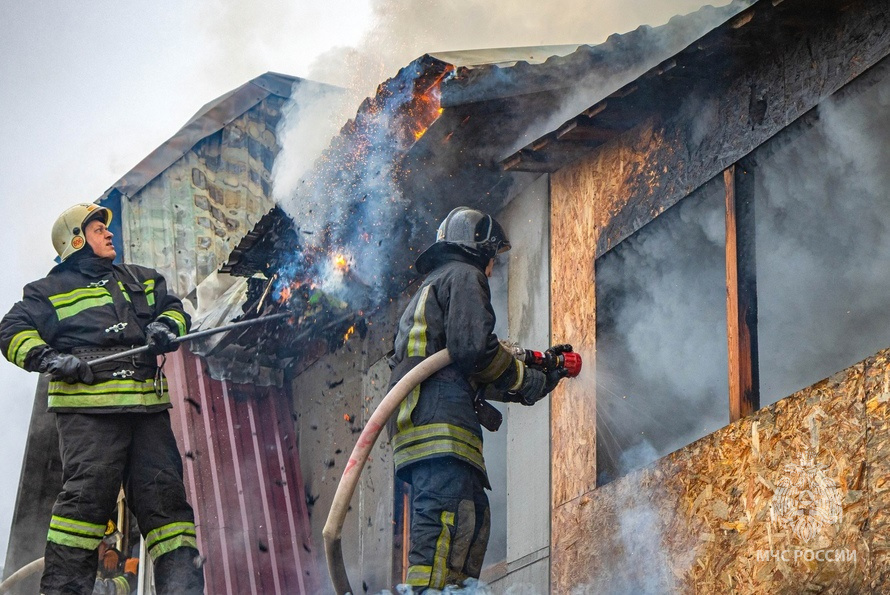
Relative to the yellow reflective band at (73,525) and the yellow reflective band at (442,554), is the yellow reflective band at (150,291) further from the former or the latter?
the yellow reflective band at (442,554)

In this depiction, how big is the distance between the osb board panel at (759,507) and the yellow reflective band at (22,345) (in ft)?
10.9

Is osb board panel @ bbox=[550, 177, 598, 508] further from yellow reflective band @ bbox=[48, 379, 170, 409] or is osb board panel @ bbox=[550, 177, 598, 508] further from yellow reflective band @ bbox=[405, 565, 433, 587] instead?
yellow reflective band @ bbox=[48, 379, 170, 409]

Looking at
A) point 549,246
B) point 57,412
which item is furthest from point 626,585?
point 57,412

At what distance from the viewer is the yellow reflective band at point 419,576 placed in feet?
19.2

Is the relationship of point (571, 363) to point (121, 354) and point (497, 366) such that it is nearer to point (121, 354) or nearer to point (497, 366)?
point (497, 366)

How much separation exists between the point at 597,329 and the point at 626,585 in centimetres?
162

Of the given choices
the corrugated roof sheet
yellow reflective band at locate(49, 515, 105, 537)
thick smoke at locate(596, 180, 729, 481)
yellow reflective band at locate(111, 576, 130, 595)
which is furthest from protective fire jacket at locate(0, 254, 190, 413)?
yellow reflective band at locate(111, 576, 130, 595)

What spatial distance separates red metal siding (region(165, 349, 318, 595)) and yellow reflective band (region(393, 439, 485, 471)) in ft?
14.8

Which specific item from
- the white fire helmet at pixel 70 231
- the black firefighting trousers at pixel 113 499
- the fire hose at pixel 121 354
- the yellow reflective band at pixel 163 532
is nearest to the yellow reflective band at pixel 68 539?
the black firefighting trousers at pixel 113 499

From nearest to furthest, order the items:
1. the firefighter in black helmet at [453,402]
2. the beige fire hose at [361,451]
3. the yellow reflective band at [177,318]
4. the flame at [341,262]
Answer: the firefighter in black helmet at [453,402]
the beige fire hose at [361,451]
the yellow reflective band at [177,318]
the flame at [341,262]

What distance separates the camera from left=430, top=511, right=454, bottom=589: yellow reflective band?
5.86m

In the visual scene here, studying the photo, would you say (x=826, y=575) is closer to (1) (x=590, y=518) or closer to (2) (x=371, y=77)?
(1) (x=590, y=518)

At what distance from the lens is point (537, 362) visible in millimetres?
6668

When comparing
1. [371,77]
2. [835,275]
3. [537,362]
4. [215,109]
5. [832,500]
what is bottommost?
[832,500]
